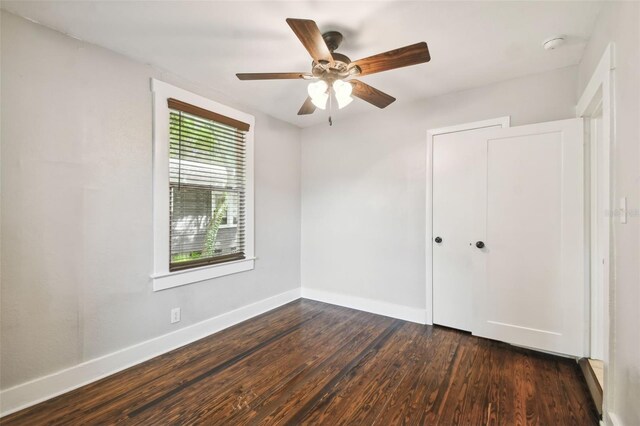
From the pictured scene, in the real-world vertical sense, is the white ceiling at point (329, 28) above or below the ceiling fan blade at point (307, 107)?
above

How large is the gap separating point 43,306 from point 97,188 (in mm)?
883

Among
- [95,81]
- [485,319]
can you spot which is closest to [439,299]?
[485,319]

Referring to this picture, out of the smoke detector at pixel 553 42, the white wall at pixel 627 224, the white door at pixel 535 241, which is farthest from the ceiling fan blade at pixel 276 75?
the white door at pixel 535 241

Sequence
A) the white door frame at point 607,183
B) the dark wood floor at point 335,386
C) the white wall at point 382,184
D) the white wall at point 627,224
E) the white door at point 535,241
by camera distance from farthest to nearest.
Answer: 1. the white wall at point 382,184
2. the white door at point 535,241
3. the dark wood floor at point 335,386
4. the white door frame at point 607,183
5. the white wall at point 627,224

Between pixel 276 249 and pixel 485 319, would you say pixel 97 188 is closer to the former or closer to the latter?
Answer: pixel 276 249

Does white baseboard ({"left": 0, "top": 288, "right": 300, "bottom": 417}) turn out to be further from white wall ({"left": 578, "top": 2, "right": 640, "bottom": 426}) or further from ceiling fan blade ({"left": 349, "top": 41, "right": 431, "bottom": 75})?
white wall ({"left": 578, "top": 2, "right": 640, "bottom": 426})

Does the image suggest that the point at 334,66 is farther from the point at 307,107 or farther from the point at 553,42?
the point at 553,42

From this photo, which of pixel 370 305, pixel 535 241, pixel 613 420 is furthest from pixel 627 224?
pixel 370 305

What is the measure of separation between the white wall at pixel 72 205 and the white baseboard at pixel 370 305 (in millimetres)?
1788

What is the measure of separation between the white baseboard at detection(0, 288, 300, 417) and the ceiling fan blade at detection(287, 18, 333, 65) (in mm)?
2655

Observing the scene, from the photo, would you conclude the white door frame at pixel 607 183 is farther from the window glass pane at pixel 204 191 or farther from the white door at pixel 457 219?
the window glass pane at pixel 204 191

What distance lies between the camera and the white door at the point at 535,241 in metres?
2.34

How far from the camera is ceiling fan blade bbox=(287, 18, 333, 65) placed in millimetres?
1431

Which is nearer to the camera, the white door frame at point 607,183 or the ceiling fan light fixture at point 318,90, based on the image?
the white door frame at point 607,183
